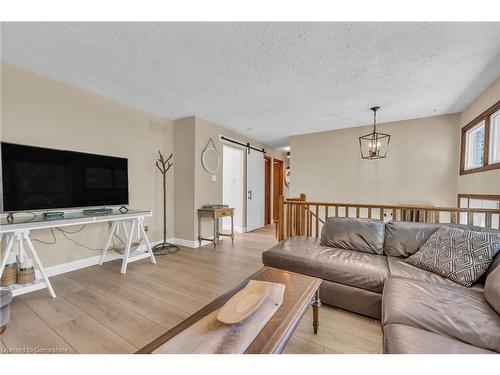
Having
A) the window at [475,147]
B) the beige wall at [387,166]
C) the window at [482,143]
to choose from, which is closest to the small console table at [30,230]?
the beige wall at [387,166]

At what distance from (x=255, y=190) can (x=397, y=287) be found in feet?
13.4

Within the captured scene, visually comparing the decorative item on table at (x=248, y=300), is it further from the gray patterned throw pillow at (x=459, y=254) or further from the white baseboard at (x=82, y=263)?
the white baseboard at (x=82, y=263)

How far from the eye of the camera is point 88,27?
157 centimetres

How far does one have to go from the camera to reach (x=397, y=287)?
1.41m

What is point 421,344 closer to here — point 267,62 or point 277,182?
point 267,62

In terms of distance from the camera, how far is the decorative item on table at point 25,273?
73.1 inches

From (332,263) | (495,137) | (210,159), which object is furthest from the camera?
(210,159)

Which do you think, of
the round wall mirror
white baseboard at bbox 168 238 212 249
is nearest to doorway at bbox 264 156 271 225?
the round wall mirror

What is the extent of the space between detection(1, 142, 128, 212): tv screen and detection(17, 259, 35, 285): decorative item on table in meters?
0.54

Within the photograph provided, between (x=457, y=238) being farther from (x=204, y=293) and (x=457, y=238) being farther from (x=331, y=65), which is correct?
(x=204, y=293)

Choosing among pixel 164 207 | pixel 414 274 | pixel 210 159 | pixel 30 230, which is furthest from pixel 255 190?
pixel 30 230

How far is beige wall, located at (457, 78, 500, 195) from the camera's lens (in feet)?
7.86

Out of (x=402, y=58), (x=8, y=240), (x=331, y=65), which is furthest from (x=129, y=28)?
(x=402, y=58)
